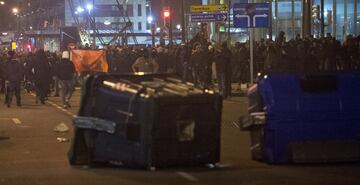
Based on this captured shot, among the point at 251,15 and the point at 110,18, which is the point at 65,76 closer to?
the point at 251,15

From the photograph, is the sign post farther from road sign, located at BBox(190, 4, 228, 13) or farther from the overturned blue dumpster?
road sign, located at BBox(190, 4, 228, 13)

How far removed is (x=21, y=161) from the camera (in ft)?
39.4

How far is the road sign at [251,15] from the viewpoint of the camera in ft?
68.7

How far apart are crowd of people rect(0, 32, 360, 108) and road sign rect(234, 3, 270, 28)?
5.51 feet

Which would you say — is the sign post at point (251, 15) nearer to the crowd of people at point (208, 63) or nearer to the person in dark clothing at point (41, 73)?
the crowd of people at point (208, 63)

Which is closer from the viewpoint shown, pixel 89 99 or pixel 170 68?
pixel 89 99

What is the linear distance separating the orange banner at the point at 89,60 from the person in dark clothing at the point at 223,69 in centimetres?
921

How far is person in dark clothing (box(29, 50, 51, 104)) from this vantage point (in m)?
24.8

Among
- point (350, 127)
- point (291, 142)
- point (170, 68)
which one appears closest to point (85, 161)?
point (291, 142)

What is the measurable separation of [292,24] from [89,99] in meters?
37.4

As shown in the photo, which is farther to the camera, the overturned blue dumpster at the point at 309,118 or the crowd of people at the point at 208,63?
the crowd of people at the point at 208,63

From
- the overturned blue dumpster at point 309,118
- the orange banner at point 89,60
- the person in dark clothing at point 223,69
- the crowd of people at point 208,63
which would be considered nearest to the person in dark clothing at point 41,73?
the crowd of people at point 208,63

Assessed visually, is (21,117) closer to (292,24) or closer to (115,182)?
(115,182)

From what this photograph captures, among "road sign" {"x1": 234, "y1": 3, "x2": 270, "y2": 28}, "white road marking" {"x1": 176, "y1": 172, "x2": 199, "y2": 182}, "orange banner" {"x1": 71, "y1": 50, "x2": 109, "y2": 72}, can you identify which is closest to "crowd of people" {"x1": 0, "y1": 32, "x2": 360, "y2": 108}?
"road sign" {"x1": 234, "y1": 3, "x2": 270, "y2": 28}
